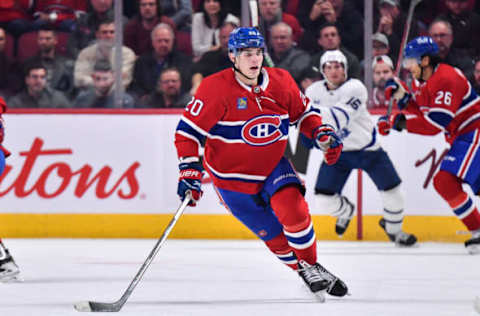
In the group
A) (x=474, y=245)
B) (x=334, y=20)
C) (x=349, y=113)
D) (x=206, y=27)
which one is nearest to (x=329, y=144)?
(x=474, y=245)

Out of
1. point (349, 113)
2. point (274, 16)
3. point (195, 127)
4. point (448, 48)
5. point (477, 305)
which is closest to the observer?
point (477, 305)

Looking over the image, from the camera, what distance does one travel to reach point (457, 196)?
6.16m

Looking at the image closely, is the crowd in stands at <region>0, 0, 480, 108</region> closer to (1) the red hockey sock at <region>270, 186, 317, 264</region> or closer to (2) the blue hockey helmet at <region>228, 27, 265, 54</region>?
(2) the blue hockey helmet at <region>228, 27, 265, 54</region>

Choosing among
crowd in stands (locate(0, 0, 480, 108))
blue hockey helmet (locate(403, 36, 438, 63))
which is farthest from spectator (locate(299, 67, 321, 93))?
blue hockey helmet (locate(403, 36, 438, 63))

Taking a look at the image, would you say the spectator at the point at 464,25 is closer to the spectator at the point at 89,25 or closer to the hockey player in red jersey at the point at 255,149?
the spectator at the point at 89,25

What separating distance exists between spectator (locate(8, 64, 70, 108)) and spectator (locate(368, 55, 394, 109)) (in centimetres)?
239

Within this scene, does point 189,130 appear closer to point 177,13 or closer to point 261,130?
point 261,130

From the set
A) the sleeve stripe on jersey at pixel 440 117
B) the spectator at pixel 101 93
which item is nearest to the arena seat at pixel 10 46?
the spectator at pixel 101 93

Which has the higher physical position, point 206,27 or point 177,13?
point 177,13

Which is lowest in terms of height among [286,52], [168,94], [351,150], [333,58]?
[351,150]

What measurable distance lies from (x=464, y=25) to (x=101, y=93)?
112 inches

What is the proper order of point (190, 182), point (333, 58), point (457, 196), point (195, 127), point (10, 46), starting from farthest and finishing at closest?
point (10, 46)
point (333, 58)
point (457, 196)
point (195, 127)
point (190, 182)

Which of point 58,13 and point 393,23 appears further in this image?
point 58,13

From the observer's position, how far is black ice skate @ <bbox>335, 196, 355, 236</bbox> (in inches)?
272
